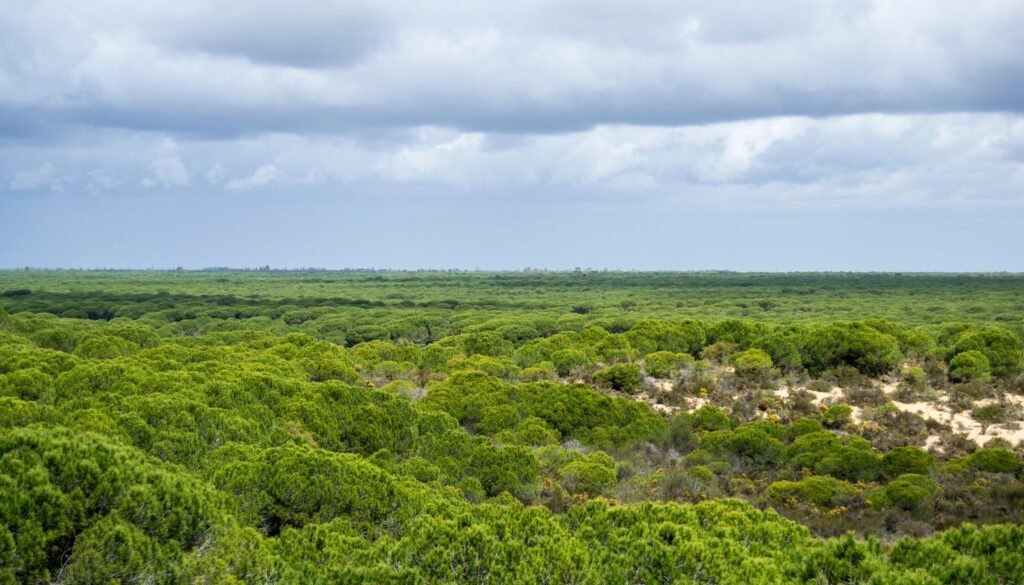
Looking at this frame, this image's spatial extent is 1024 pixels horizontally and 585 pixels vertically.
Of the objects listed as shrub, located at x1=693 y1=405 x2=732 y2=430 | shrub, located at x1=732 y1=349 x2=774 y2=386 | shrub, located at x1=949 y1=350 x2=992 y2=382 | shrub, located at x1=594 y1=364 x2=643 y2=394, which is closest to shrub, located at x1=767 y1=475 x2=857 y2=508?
shrub, located at x1=693 y1=405 x2=732 y2=430

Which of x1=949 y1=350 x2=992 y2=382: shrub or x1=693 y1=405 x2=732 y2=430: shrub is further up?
x1=949 y1=350 x2=992 y2=382: shrub

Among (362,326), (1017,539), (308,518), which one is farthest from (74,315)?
(1017,539)

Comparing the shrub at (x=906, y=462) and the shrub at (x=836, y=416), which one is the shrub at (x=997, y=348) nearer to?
the shrub at (x=836, y=416)

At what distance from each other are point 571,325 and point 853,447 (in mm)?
29419

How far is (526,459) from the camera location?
16.0 meters

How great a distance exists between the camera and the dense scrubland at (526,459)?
25.6 ft

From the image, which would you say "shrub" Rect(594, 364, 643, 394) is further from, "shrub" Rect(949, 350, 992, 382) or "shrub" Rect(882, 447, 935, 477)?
"shrub" Rect(949, 350, 992, 382)

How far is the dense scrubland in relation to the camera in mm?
7797

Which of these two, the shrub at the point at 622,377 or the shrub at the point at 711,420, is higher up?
the shrub at the point at 622,377

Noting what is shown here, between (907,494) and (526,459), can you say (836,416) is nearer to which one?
(907,494)

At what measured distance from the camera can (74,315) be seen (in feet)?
230

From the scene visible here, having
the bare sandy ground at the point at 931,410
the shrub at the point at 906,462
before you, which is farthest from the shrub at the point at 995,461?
the bare sandy ground at the point at 931,410

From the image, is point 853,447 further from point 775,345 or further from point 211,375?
point 211,375

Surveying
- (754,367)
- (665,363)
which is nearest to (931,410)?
(754,367)
